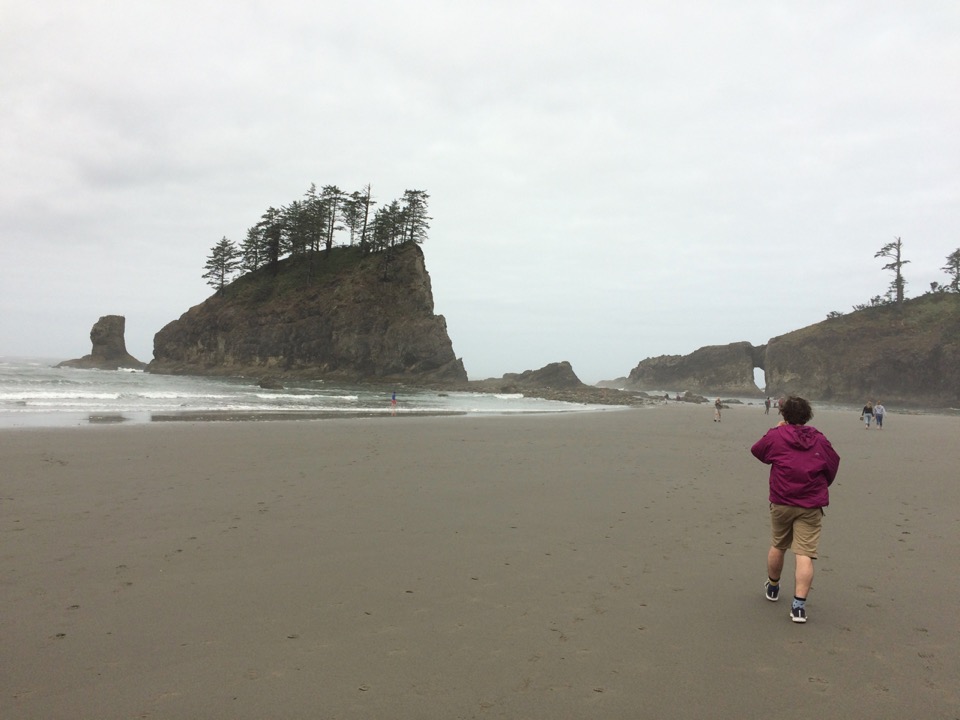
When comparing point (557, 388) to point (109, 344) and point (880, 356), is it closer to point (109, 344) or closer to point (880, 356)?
point (880, 356)

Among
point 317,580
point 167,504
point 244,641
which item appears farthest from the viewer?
point 167,504

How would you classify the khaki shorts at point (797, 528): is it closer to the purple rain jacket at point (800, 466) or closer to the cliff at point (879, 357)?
the purple rain jacket at point (800, 466)

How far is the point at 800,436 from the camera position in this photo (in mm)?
4605

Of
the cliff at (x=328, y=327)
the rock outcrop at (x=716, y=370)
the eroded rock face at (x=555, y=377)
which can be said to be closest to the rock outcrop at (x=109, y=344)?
the cliff at (x=328, y=327)

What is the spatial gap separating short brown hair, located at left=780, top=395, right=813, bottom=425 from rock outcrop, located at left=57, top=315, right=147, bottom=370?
3754 inches

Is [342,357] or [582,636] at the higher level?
[342,357]

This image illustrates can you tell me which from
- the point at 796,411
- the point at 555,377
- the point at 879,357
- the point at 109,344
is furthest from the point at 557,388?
the point at 109,344

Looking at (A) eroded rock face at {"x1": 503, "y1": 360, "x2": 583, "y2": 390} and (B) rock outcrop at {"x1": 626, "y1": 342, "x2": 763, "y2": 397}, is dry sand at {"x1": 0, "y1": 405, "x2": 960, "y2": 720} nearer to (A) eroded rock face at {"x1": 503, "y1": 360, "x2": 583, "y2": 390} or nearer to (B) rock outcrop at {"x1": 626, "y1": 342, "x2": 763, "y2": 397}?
(A) eroded rock face at {"x1": 503, "y1": 360, "x2": 583, "y2": 390}

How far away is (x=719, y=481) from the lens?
10242 mm

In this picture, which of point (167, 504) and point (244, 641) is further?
point (167, 504)

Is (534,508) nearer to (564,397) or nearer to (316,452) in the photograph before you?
(316,452)

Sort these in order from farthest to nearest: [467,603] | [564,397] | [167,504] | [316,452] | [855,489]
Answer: [564,397]
[316,452]
[855,489]
[167,504]
[467,603]

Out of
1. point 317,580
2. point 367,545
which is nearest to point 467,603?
point 317,580

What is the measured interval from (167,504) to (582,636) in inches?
239
